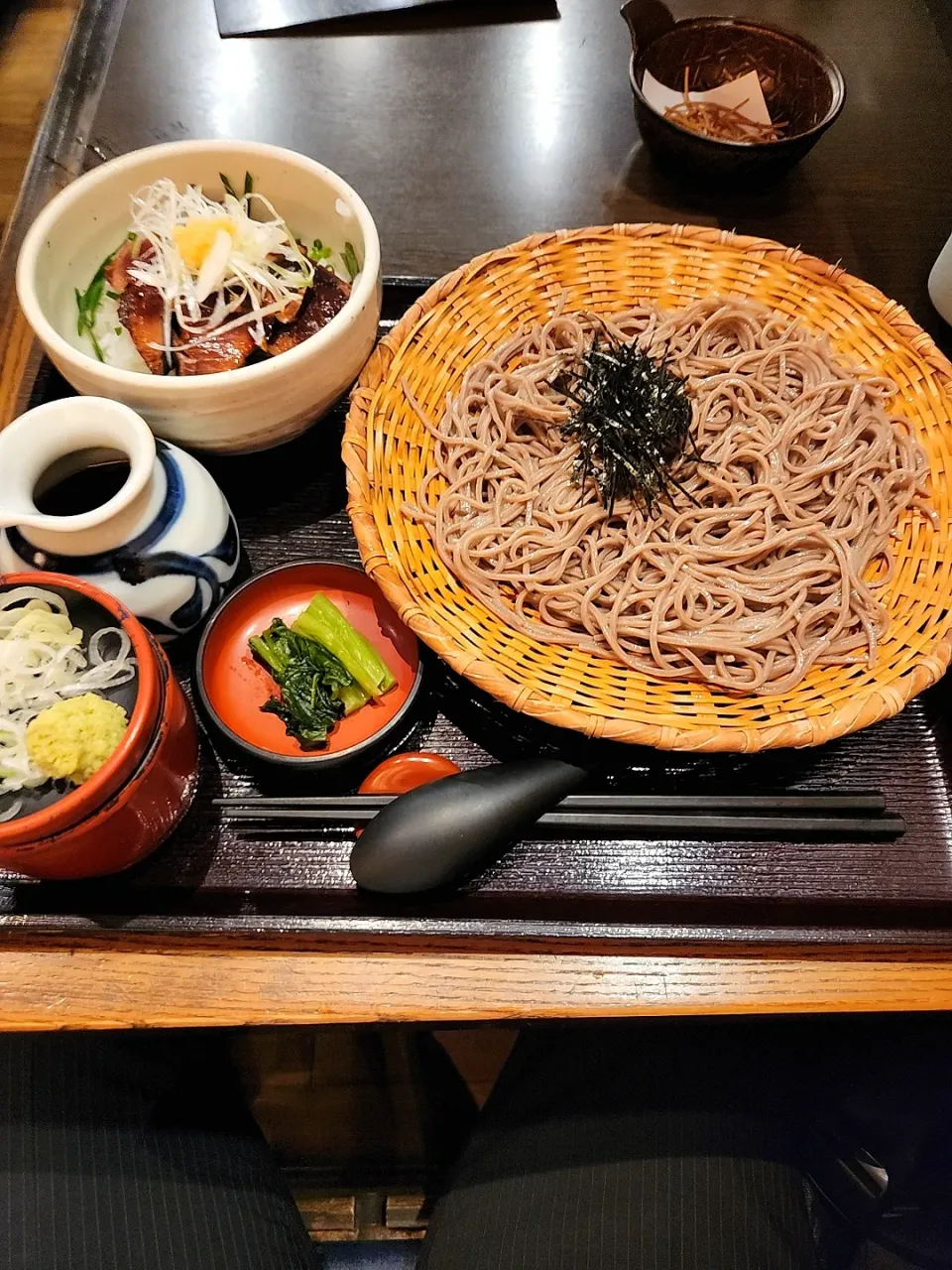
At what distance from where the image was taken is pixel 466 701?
1460 mm

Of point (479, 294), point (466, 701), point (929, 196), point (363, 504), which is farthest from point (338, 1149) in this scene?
point (929, 196)

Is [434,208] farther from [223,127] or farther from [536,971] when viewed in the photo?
[536,971]

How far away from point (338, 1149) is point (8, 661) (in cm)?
143

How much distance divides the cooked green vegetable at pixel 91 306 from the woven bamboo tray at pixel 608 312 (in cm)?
52

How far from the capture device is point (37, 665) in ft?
3.77

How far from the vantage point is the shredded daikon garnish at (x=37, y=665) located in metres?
1.10

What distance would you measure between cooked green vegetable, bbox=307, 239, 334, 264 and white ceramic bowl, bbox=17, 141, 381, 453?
15mm

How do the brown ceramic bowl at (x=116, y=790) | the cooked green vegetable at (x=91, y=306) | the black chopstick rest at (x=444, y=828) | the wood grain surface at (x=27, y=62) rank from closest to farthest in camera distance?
1. the brown ceramic bowl at (x=116, y=790)
2. the black chopstick rest at (x=444, y=828)
3. the cooked green vegetable at (x=91, y=306)
4. the wood grain surface at (x=27, y=62)

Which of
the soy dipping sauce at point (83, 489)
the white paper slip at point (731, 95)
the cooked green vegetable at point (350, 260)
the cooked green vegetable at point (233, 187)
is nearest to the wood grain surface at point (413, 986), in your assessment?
the soy dipping sauce at point (83, 489)

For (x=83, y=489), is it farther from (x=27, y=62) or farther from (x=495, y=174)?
(x=27, y=62)

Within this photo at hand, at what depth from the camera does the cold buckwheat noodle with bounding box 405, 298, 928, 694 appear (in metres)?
1.46

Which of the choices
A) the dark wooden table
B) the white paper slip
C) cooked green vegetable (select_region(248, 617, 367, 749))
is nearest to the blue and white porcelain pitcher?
cooked green vegetable (select_region(248, 617, 367, 749))

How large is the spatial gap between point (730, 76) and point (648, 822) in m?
1.99

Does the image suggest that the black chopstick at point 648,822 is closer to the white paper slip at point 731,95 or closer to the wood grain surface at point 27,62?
the white paper slip at point 731,95
